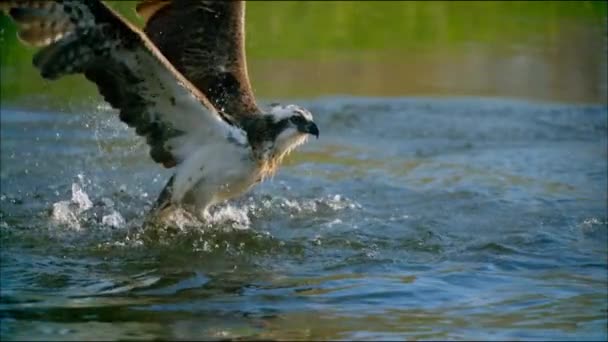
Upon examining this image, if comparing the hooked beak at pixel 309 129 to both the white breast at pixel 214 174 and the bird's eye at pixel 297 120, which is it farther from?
the white breast at pixel 214 174

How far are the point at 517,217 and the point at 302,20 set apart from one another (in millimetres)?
8415

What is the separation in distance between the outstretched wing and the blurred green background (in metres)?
4.23

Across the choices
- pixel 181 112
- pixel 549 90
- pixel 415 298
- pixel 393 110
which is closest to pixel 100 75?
pixel 181 112

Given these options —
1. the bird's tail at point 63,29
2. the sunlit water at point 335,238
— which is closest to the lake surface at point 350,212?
the sunlit water at point 335,238

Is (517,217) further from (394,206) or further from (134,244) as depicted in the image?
(134,244)

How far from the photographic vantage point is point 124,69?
7.70 metres

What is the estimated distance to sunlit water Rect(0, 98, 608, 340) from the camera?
676cm

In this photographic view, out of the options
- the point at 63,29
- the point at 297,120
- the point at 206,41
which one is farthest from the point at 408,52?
the point at 63,29

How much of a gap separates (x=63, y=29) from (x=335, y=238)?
210 cm

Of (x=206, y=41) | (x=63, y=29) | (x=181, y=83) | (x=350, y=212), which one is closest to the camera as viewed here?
(x=63, y=29)

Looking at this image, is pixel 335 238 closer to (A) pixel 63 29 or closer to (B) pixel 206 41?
(B) pixel 206 41

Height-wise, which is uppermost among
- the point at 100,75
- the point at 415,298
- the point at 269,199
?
the point at 100,75

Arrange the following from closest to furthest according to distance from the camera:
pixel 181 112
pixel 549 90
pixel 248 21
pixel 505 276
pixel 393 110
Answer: pixel 505 276 → pixel 181 112 → pixel 393 110 → pixel 549 90 → pixel 248 21

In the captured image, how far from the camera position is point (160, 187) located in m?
10.1
